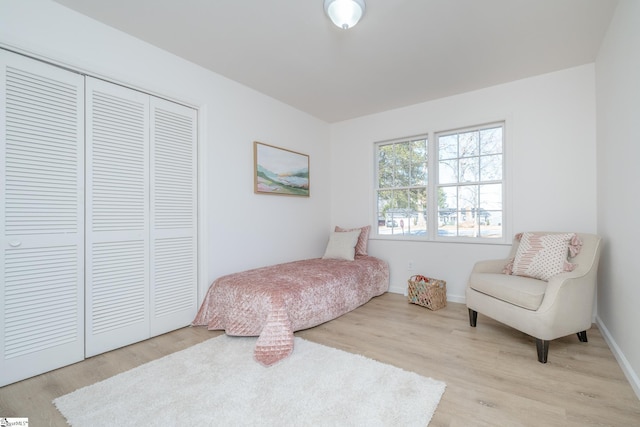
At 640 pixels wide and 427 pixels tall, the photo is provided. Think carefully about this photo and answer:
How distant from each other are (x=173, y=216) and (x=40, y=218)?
901mm

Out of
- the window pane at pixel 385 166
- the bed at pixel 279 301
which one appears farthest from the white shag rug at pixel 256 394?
the window pane at pixel 385 166

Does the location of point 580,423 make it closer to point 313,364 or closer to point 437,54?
point 313,364

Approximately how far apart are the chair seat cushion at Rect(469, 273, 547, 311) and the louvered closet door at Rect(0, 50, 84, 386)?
3166 millimetres

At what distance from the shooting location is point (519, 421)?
1.50 m

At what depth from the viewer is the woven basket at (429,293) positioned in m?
3.30

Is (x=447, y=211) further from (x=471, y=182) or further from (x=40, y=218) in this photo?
(x=40, y=218)

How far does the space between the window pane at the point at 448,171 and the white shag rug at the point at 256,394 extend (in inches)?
97.8

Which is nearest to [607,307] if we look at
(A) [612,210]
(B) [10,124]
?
(A) [612,210]

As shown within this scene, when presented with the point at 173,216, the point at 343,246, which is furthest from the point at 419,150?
the point at 173,216

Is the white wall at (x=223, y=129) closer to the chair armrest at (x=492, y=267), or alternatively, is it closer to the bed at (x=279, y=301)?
the bed at (x=279, y=301)

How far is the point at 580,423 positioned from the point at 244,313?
218cm

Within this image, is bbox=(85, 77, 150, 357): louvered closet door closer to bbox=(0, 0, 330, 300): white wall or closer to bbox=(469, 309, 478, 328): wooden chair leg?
bbox=(0, 0, 330, 300): white wall

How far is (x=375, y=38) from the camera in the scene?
2.44m

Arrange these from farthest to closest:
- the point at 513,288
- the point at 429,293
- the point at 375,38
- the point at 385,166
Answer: the point at 385,166 → the point at 429,293 → the point at 375,38 → the point at 513,288
